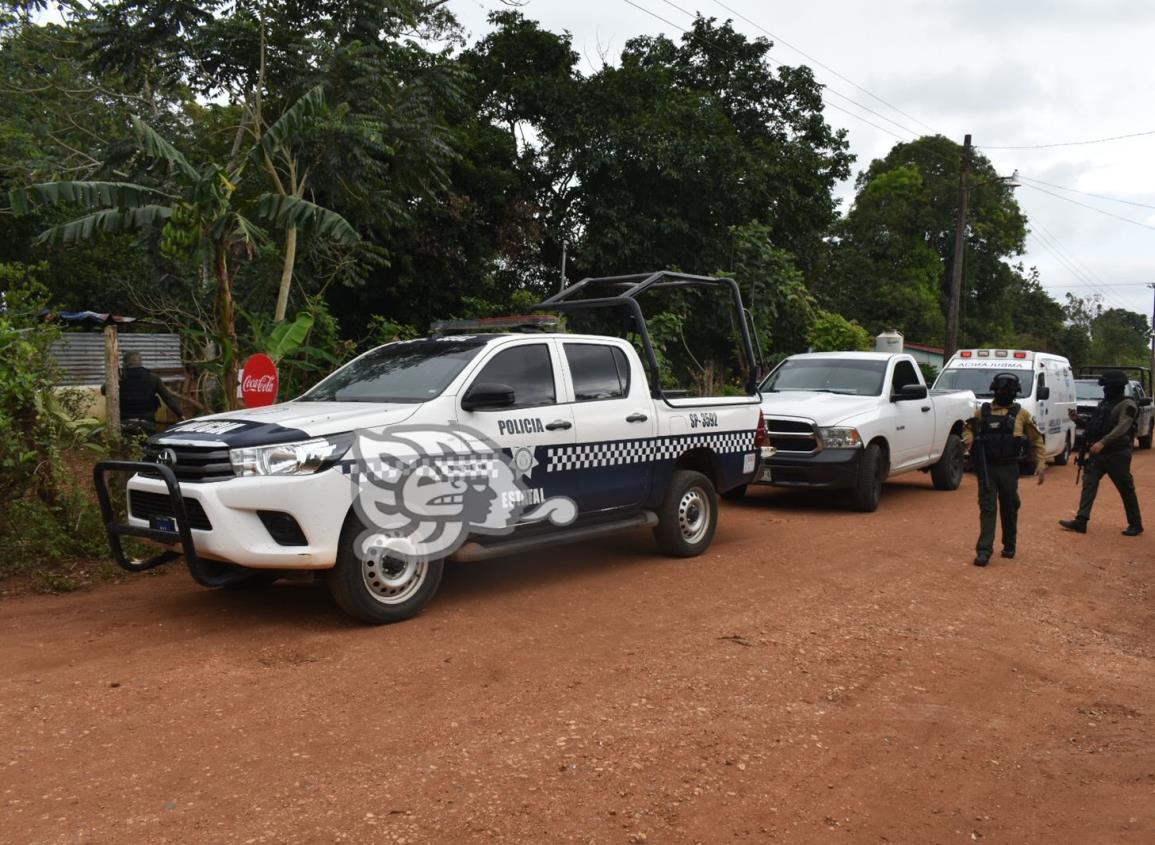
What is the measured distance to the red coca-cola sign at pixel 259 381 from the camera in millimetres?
8609

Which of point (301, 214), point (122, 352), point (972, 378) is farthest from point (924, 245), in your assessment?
point (301, 214)

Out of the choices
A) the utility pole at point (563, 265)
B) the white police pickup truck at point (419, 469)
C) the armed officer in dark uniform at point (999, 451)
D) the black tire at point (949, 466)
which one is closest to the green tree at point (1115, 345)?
the utility pole at point (563, 265)

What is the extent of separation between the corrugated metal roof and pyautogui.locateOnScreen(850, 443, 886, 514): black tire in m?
11.4

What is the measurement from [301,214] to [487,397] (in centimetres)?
447

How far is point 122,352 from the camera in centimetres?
1794

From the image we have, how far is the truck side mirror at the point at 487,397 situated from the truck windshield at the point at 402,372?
225mm

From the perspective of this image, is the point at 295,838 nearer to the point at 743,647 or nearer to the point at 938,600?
the point at 743,647

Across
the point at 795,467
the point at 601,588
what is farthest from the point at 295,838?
the point at 795,467

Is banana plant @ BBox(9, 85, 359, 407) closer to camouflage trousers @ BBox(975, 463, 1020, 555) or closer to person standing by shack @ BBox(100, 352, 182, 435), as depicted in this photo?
person standing by shack @ BBox(100, 352, 182, 435)

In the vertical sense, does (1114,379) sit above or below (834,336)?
below

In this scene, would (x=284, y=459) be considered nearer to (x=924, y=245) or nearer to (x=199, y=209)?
(x=199, y=209)

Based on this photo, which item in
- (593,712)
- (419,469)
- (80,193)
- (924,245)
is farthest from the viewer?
(924,245)

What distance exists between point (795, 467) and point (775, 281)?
1472 centimetres

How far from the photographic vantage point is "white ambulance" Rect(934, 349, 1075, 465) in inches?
642
